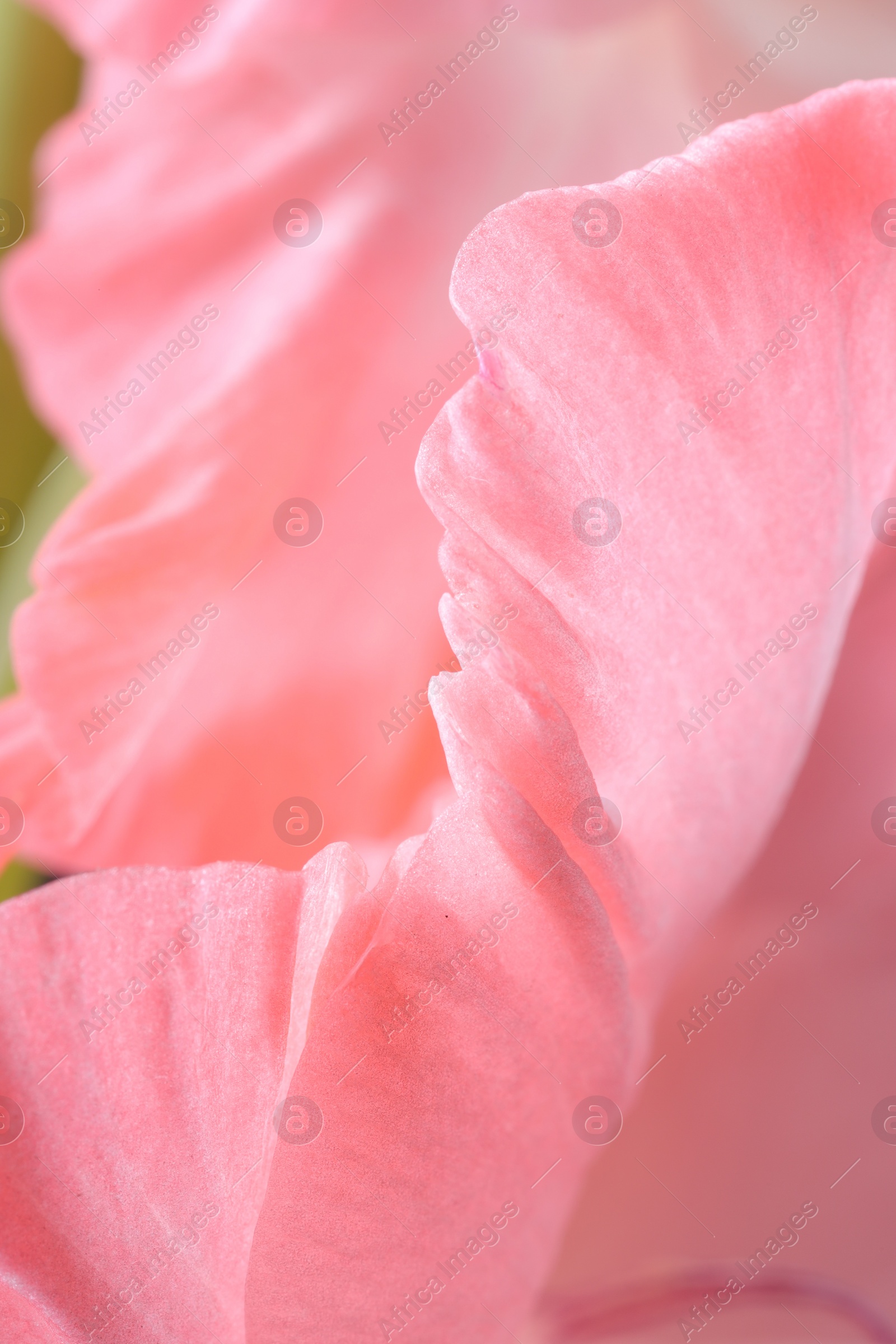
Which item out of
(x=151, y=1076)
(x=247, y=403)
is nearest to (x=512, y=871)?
(x=151, y=1076)

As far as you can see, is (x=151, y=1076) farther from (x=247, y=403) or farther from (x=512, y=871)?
(x=247, y=403)

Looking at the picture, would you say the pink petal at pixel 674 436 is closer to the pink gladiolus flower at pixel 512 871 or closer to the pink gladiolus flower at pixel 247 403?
the pink gladiolus flower at pixel 512 871

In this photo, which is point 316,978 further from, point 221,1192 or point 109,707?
point 109,707

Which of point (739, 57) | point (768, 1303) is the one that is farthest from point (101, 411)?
point (768, 1303)

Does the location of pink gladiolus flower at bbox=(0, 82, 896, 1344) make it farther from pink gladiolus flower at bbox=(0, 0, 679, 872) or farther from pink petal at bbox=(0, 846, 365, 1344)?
pink gladiolus flower at bbox=(0, 0, 679, 872)

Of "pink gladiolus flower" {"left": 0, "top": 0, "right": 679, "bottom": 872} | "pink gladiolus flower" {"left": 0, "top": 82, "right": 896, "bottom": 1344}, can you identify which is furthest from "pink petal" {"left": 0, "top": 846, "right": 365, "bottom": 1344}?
"pink gladiolus flower" {"left": 0, "top": 0, "right": 679, "bottom": 872}

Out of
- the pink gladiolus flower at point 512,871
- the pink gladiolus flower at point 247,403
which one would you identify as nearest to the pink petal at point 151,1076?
the pink gladiolus flower at point 512,871
